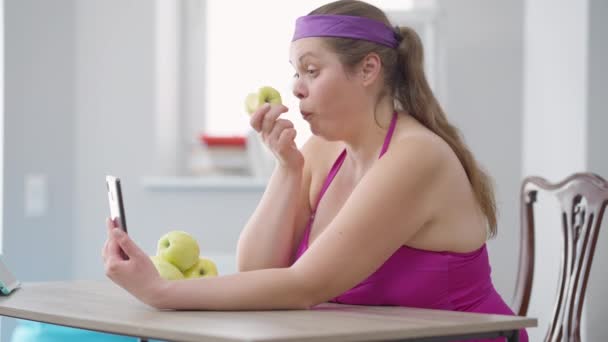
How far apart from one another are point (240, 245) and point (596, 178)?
83 centimetres

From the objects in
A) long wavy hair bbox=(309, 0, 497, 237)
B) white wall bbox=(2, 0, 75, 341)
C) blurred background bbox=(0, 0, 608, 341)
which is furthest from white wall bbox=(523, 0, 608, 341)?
white wall bbox=(2, 0, 75, 341)

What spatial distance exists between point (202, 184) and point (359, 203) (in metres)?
2.01

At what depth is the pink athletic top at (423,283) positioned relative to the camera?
1.63 m

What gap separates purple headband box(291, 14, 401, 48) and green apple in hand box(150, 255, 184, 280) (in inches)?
19.5

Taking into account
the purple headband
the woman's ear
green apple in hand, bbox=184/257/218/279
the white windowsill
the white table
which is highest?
the purple headband

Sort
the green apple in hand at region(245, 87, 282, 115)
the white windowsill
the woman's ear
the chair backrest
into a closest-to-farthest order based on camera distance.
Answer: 1. the woman's ear
2. the green apple in hand at region(245, 87, 282, 115)
3. the chair backrest
4. the white windowsill

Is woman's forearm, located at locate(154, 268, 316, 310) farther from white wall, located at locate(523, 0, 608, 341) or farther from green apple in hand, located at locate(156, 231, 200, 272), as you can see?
white wall, located at locate(523, 0, 608, 341)

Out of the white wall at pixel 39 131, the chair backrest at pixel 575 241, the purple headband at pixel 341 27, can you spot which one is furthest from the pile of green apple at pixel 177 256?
the white wall at pixel 39 131

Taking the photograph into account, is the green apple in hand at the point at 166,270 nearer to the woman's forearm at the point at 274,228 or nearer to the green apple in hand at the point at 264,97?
the woman's forearm at the point at 274,228

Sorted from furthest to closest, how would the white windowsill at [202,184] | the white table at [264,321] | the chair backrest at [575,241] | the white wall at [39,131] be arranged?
the white windowsill at [202,184] → the white wall at [39,131] → the chair backrest at [575,241] → the white table at [264,321]

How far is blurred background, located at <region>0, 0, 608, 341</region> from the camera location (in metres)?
2.94

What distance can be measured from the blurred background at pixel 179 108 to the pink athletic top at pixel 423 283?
115cm

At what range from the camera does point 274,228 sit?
72.4 inches

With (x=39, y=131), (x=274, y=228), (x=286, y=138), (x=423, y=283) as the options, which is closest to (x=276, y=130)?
(x=286, y=138)
